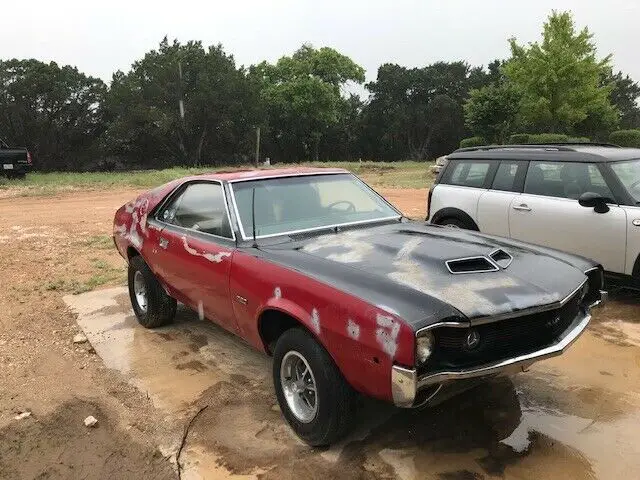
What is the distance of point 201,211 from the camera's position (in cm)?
446

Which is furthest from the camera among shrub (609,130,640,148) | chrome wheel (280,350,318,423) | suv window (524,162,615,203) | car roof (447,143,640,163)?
shrub (609,130,640,148)

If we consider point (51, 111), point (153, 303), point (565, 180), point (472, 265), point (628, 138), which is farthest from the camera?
point (51, 111)

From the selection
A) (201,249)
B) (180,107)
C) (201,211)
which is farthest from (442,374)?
(180,107)

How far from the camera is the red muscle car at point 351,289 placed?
273 centimetres

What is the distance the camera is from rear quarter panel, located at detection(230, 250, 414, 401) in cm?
265

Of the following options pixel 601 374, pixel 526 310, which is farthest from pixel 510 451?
pixel 601 374

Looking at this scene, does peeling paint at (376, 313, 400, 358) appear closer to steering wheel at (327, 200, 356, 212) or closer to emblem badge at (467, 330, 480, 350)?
emblem badge at (467, 330, 480, 350)

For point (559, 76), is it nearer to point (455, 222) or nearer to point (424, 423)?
point (455, 222)

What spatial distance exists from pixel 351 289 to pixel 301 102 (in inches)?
1713

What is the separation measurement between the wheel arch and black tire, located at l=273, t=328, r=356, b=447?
4.14 metres

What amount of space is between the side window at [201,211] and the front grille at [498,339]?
1.74 metres

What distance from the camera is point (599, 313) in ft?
17.8

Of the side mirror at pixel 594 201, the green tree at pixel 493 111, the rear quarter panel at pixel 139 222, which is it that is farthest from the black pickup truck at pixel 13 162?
the green tree at pixel 493 111

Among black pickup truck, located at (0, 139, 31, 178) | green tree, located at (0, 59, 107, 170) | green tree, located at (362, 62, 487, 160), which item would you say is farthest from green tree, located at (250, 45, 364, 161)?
black pickup truck, located at (0, 139, 31, 178)
